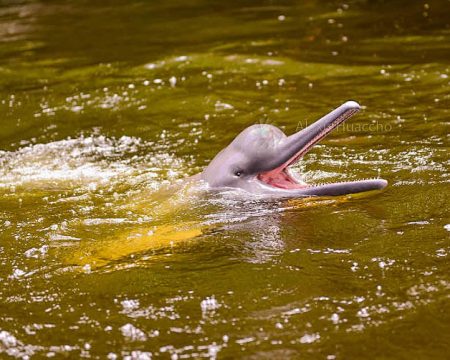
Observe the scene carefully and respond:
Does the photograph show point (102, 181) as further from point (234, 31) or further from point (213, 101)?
point (234, 31)

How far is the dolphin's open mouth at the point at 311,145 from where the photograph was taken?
21.2 feet

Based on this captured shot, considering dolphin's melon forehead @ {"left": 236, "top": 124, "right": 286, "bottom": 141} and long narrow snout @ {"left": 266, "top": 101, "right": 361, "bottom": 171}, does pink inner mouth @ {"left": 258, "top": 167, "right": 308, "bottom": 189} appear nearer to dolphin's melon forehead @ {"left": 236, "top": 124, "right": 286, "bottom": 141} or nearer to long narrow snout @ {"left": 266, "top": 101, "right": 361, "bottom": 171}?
long narrow snout @ {"left": 266, "top": 101, "right": 361, "bottom": 171}

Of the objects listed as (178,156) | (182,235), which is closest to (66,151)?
(178,156)

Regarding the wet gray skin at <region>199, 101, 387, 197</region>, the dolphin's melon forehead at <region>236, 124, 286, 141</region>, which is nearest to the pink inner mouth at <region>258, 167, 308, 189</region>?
the wet gray skin at <region>199, 101, 387, 197</region>

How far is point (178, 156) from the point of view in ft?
29.9

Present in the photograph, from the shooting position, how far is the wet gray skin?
6555 millimetres

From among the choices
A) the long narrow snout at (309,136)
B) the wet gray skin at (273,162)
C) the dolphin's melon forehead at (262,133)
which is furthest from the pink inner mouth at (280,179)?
the dolphin's melon forehead at (262,133)

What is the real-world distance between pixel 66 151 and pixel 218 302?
4876 mm

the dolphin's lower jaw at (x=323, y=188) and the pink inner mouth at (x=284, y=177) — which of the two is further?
the pink inner mouth at (x=284, y=177)

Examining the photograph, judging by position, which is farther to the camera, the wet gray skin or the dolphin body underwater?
the wet gray skin

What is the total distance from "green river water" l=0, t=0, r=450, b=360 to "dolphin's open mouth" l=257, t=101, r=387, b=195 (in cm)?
23

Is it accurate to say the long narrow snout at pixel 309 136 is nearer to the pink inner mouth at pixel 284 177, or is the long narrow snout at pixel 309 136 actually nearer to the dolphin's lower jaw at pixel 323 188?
the pink inner mouth at pixel 284 177

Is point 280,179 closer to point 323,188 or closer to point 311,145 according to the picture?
point 311,145

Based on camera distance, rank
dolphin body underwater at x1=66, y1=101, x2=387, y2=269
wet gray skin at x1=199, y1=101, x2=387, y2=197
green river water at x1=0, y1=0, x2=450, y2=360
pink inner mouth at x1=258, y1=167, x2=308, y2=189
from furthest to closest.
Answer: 1. pink inner mouth at x1=258, y1=167, x2=308, y2=189
2. wet gray skin at x1=199, y1=101, x2=387, y2=197
3. dolphin body underwater at x1=66, y1=101, x2=387, y2=269
4. green river water at x1=0, y1=0, x2=450, y2=360
